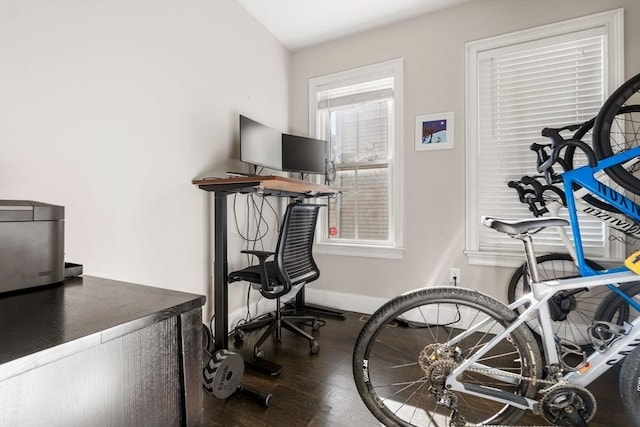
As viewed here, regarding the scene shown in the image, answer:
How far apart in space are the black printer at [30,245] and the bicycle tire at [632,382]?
2.06m

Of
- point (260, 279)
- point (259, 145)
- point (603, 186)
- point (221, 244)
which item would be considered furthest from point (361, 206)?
point (603, 186)

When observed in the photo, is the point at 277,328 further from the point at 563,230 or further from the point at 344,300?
the point at 563,230

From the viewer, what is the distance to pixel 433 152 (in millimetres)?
2385

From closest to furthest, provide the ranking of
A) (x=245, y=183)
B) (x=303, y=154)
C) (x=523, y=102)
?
(x=245, y=183) → (x=523, y=102) → (x=303, y=154)

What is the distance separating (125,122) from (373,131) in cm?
198

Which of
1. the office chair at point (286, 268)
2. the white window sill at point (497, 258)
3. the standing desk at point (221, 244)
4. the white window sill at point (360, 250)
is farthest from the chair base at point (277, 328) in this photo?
the white window sill at point (497, 258)

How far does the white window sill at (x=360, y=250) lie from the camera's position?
2.52 metres

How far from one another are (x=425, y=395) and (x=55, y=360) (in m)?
1.57

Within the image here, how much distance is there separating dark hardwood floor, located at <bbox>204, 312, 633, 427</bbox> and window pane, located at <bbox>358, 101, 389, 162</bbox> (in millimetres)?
1705

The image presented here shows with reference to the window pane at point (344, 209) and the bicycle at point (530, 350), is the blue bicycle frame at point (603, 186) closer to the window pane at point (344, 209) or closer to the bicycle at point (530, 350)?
the bicycle at point (530, 350)

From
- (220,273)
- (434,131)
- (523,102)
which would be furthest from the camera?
(434,131)

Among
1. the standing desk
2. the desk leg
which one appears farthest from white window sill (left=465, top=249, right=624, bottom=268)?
the desk leg

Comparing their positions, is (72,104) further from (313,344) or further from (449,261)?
(449,261)

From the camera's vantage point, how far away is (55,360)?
437 millimetres
